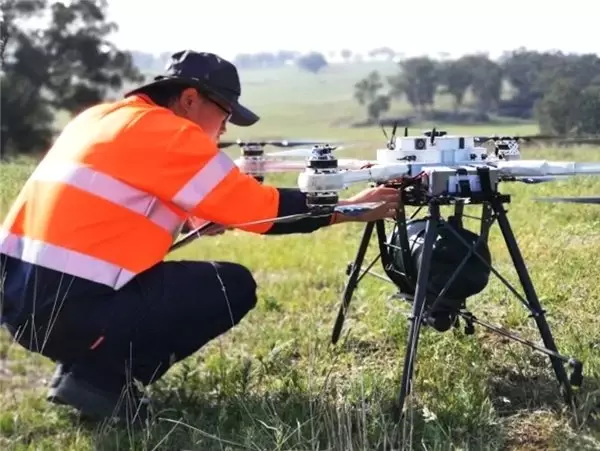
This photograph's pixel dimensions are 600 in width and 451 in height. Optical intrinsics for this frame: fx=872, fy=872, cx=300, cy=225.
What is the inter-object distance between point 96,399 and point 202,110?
4.17 ft

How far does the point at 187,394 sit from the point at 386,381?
0.88m

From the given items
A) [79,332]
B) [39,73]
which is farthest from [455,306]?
[39,73]

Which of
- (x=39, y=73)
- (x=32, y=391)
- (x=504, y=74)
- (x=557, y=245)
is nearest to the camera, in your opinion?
(x=32, y=391)

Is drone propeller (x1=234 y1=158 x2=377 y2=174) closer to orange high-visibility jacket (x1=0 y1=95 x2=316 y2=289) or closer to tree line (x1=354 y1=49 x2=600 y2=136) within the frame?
tree line (x1=354 y1=49 x2=600 y2=136)

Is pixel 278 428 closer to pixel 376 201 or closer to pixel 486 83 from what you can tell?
pixel 376 201

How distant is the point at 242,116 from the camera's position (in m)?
3.68

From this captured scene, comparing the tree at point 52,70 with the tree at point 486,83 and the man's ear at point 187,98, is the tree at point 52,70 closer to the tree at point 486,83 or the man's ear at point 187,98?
the tree at point 486,83

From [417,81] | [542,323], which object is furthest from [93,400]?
[417,81]

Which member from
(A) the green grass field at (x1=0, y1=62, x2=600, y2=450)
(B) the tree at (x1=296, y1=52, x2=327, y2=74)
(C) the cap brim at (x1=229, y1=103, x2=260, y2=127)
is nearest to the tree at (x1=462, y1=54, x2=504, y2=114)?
(A) the green grass field at (x1=0, y1=62, x2=600, y2=450)

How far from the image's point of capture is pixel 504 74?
19.1 ft

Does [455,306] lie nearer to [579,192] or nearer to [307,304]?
[307,304]

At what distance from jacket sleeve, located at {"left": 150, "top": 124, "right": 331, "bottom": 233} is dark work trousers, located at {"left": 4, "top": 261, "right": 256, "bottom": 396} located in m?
0.42

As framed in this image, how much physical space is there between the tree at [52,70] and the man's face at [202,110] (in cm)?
538

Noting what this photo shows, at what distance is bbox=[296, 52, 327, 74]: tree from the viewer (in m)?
25.2
